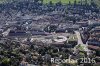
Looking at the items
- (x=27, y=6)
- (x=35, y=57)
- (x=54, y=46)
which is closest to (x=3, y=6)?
(x=27, y=6)

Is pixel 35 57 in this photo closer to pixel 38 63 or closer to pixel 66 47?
pixel 38 63

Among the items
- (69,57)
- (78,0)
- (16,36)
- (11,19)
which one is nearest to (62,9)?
(78,0)

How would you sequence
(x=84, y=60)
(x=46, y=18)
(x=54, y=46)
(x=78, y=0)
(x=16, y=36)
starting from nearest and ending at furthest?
(x=84, y=60)
(x=54, y=46)
(x=16, y=36)
(x=46, y=18)
(x=78, y=0)

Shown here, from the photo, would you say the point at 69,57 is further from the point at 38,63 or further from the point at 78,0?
the point at 78,0

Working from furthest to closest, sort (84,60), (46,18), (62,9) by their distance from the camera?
(62,9) < (46,18) < (84,60)

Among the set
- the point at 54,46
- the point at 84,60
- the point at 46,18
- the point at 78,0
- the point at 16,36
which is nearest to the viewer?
the point at 84,60

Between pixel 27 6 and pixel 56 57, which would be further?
pixel 27 6
